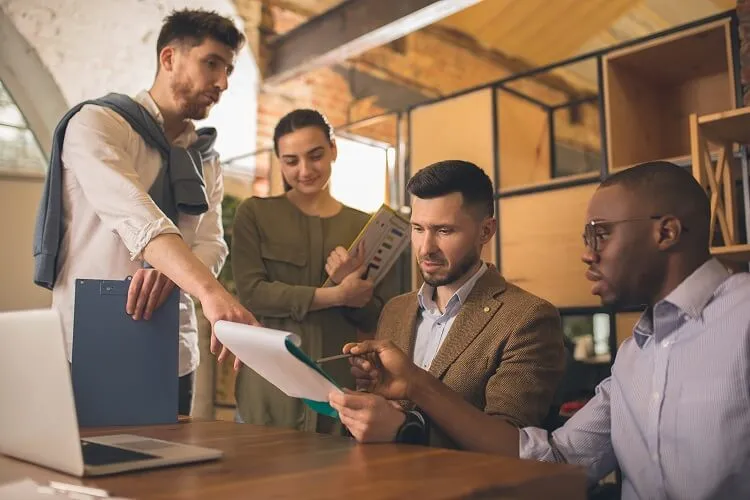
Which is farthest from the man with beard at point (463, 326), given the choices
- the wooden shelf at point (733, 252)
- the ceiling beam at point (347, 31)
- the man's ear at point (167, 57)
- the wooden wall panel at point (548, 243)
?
the ceiling beam at point (347, 31)

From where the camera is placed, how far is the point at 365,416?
977mm

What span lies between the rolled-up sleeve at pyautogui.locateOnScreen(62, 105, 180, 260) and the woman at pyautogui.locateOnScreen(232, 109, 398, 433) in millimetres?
467

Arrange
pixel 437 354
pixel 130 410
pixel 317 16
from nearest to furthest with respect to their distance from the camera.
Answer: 1. pixel 130 410
2. pixel 437 354
3. pixel 317 16

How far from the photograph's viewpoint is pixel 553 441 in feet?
3.83

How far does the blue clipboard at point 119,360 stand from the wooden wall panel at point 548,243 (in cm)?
177

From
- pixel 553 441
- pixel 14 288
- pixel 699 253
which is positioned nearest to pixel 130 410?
pixel 553 441

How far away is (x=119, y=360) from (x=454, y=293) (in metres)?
0.73

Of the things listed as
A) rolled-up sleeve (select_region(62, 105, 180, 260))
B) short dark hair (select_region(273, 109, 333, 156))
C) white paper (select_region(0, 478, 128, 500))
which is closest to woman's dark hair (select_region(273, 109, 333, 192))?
short dark hair (select_region(273, 109, 333, 156))

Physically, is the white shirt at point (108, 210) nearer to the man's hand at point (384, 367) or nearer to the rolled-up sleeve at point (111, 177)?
the rolled-up sleeve at point (111, 177)

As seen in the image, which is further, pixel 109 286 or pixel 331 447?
pixel 109 286

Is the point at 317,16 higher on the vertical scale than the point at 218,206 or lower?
higher

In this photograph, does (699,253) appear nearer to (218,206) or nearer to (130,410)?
(130,410)

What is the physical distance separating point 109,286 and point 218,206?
72 cm

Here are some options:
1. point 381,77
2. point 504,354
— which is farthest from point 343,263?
point 381,77
